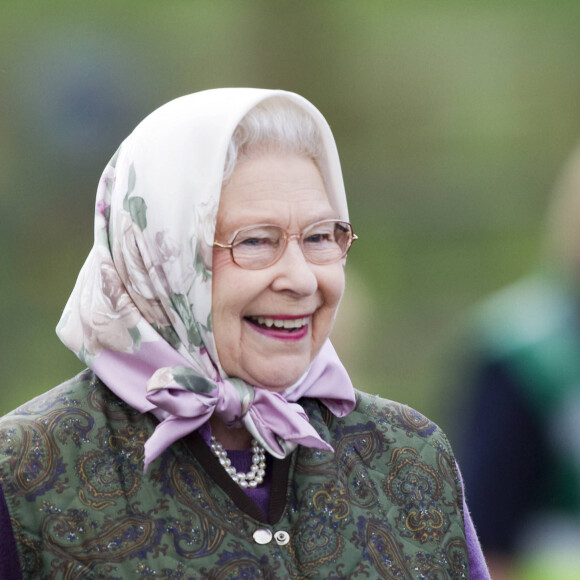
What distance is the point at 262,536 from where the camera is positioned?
2.01 meters

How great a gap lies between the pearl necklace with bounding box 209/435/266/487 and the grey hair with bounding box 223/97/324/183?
50cm

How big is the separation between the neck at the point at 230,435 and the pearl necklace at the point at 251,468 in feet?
0.06

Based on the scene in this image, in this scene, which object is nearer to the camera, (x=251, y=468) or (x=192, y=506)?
(x=192, y=506)

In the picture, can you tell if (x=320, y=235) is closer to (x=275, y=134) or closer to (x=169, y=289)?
(x=275, y=134)

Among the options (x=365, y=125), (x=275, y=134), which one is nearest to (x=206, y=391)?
(x=275, y=134)

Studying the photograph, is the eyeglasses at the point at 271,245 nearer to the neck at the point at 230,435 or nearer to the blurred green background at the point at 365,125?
the neck at the point at 230,435

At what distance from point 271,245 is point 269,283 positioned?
0.07m

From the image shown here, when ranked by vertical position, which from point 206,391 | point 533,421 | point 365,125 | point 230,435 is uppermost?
point 206,391

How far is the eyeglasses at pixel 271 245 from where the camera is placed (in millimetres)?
2027

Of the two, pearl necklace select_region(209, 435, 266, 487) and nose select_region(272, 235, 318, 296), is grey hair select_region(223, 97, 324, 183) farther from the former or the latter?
pearl necklace select_region(209, 435, 266, 487)

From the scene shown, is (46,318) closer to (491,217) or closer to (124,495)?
(491,217)

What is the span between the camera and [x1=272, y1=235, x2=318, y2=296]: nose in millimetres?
2033

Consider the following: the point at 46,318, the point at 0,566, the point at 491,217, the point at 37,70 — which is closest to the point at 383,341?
the point at 491,217

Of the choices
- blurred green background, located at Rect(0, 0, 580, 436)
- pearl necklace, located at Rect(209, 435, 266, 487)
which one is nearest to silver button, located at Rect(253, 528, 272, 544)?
pearl necklace, located at Rect(209, 435, 266, 487)
